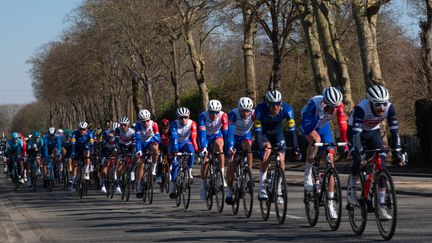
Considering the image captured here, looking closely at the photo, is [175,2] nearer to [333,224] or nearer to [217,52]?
[333,224]

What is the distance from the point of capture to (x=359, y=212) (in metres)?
12.2

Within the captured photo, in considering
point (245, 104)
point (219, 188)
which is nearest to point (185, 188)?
point (219, 188)

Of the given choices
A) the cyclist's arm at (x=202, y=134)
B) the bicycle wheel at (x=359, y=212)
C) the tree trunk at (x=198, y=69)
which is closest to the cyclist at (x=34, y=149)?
the cyclist's arm at (x=202, y=134)

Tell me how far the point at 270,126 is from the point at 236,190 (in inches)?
63.1

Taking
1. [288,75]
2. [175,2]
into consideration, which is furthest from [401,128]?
[175,2]

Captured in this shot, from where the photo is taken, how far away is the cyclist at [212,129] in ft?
55.9

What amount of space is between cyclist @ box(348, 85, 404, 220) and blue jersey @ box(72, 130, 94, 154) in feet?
46.8

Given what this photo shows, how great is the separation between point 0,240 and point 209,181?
4943 mm

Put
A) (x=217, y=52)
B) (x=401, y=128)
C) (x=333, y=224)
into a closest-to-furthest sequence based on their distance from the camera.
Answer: (x=333, y=224) → (x=401, y=128) → (x=217, y=52)

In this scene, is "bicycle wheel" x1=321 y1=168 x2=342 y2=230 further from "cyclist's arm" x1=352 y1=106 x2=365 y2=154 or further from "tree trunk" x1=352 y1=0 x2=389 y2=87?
"tree trunk" x1=352 y1=0 x2=389 y2=87

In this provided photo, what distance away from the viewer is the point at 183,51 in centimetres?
6606

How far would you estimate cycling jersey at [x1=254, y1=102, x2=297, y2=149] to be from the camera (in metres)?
14.9

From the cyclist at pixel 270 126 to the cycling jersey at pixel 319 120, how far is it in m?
0.86

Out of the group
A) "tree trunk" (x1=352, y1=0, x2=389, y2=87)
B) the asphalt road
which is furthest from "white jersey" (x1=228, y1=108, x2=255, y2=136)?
"tree trunk" (x1=352, y1=0, x2=389, y2=87)
